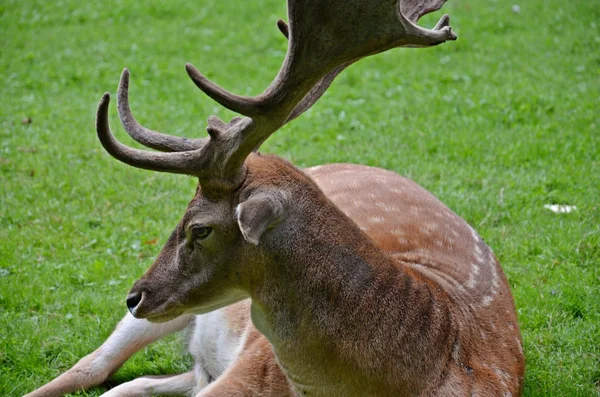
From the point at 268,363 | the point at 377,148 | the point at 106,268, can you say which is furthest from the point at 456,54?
the point at 268,363

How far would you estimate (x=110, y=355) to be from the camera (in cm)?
505

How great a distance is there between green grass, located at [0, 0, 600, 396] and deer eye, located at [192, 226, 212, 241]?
72.9 inches

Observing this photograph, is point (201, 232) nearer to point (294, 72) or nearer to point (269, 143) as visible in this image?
point (294, 72)

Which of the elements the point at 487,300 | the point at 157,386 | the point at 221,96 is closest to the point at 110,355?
the point at 157,386

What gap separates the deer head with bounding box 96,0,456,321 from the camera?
3482 mm

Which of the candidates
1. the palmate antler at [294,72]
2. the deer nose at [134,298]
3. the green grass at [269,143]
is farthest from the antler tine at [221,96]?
the green grass at [269,143]

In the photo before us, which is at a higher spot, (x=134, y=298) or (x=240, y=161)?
(x=240, y=161)

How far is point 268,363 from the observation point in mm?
4223

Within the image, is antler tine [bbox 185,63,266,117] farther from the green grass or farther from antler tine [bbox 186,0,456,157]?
the green grass

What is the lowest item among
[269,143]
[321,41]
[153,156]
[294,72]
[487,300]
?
[269,143]

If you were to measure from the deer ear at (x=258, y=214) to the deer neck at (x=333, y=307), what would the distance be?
82 millimetres

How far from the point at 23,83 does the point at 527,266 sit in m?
7.27

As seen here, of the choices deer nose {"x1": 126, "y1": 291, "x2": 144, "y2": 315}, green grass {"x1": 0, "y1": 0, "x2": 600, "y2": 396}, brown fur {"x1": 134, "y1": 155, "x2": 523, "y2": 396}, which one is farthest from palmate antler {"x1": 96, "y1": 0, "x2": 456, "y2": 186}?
green grass {"x1": 0, "y1": 0, "x2": 600, "y2": 396}

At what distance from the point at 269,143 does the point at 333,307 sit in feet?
17.3
